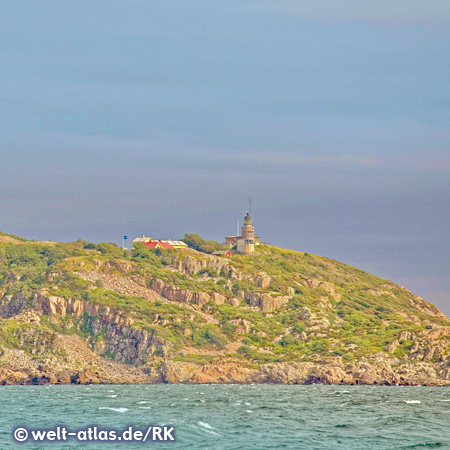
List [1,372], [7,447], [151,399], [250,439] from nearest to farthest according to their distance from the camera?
1. [7,447]
2. [250,439]
3. [151,399]
4. [1,372]

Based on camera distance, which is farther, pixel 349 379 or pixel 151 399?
pixel 349 379

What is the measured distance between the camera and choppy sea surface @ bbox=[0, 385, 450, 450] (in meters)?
74.3

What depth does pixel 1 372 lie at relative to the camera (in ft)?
Answer: 618

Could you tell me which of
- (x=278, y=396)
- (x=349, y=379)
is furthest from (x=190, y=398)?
(x=349, y=379)

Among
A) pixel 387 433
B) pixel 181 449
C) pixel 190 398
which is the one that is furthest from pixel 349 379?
pixel 181 449

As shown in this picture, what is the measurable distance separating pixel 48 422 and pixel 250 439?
23.4 metres

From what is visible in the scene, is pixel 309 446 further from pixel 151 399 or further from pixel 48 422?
pixel 151 399

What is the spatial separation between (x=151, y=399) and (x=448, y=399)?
4707 centimetres

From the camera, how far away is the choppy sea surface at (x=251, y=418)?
74.3m

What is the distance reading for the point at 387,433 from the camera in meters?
81.9

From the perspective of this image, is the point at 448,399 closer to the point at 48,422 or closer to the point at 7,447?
the point at 48,422

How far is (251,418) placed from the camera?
93312 millimetres

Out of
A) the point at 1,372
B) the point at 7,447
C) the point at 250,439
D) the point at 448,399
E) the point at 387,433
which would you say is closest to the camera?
the point at 7,447

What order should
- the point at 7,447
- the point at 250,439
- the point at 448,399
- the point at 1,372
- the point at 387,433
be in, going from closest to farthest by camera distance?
the point at 7,447 < the point at 250,439 < the point at 387,433 < the point at 448,399 < the point at 1,372
